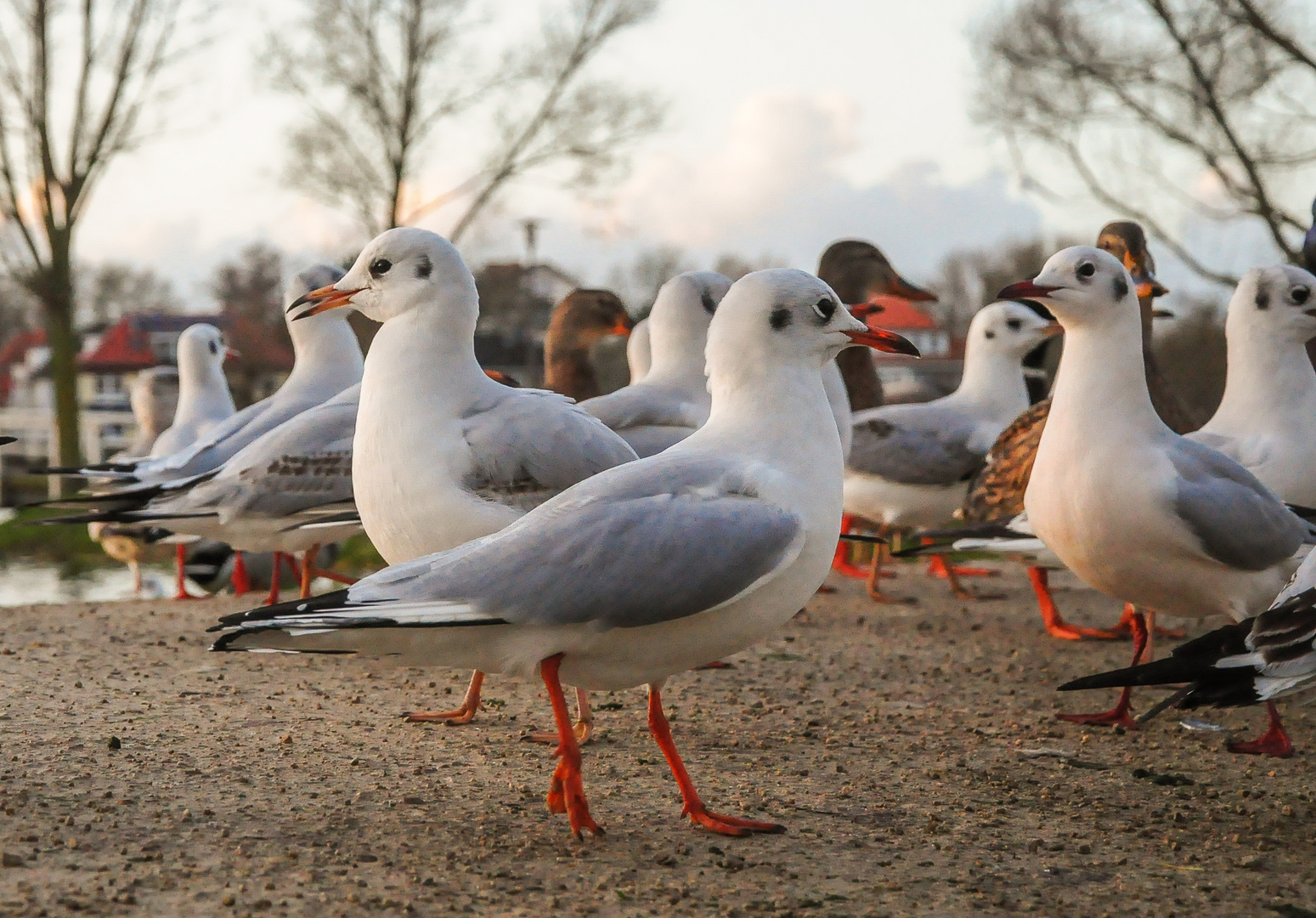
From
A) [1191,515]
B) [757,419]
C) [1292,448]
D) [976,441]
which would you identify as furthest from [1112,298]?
[976,441]

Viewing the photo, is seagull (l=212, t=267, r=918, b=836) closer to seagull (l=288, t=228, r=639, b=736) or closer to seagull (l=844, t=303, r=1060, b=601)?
seagull (l=288, t=228, r=639, b=736)

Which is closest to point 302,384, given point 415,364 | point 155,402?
point 415,364

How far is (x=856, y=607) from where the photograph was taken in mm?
7215

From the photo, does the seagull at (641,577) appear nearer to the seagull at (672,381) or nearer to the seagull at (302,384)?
the seagull at (672,381)

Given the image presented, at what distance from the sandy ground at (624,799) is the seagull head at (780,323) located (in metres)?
1.10

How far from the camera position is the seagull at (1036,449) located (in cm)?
631

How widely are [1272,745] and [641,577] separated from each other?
92.5 inches

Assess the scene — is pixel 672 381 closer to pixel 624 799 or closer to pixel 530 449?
pixel 530 449

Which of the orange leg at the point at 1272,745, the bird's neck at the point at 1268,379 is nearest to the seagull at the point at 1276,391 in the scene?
the bird's neck at the point at 1268,379

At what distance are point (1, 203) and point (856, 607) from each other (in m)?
13.1

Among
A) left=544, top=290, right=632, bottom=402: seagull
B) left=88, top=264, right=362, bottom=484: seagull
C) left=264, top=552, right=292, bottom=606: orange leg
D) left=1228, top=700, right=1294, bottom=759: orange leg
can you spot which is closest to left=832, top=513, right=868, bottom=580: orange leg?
left=544, top=290, right=632, bottom=402: seagull

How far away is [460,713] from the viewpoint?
13.9ft

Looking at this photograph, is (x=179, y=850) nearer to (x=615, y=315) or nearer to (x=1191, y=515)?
(x=1191, y=515)

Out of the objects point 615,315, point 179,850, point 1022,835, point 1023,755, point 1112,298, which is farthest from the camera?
point 615,315
